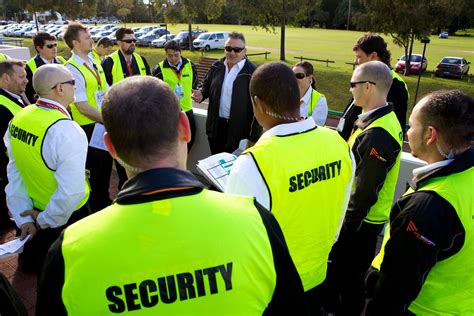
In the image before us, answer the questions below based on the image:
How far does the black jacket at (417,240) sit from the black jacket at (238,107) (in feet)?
10.4

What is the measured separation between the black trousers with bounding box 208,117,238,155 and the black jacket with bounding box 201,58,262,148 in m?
0.04

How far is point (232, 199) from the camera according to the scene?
Result: 128 centimetres

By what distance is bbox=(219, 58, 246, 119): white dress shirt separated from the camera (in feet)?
16.7

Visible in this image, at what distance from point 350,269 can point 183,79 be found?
4.09 m

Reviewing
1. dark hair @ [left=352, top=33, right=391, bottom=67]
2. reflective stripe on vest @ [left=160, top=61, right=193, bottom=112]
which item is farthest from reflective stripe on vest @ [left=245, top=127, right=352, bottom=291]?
reflective stripe on vest @ [left=160, top=61, right=193, bottom=112]

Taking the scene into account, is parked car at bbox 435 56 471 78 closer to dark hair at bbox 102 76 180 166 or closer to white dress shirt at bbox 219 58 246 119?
white dress shirt at bbox 219 58 246 119

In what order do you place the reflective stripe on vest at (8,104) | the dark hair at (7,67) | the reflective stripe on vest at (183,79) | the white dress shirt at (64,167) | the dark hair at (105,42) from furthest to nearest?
the dark hair at (105,42) → the reflective stripe on vest at (183,79) → the dark hair at (7,67) → the reflective stripe on vest at (8,104) → the white dress shirt at (64,167)

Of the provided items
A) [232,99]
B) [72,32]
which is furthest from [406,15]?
[72,32]

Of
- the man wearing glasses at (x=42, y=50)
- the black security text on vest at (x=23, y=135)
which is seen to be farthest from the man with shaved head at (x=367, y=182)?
the man wearing glasses at (x=42, y=50)

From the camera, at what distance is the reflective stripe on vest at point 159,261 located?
45.4 inches

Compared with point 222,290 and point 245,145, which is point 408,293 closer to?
point 222,290

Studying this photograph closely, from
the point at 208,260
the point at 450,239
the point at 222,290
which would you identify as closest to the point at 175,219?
the point at 208,260

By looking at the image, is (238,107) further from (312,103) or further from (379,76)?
(379,76)

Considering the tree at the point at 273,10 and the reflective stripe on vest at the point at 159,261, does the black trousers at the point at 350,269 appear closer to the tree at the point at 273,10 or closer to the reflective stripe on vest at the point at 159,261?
the reflective stripe on vest at the point at 159,261
